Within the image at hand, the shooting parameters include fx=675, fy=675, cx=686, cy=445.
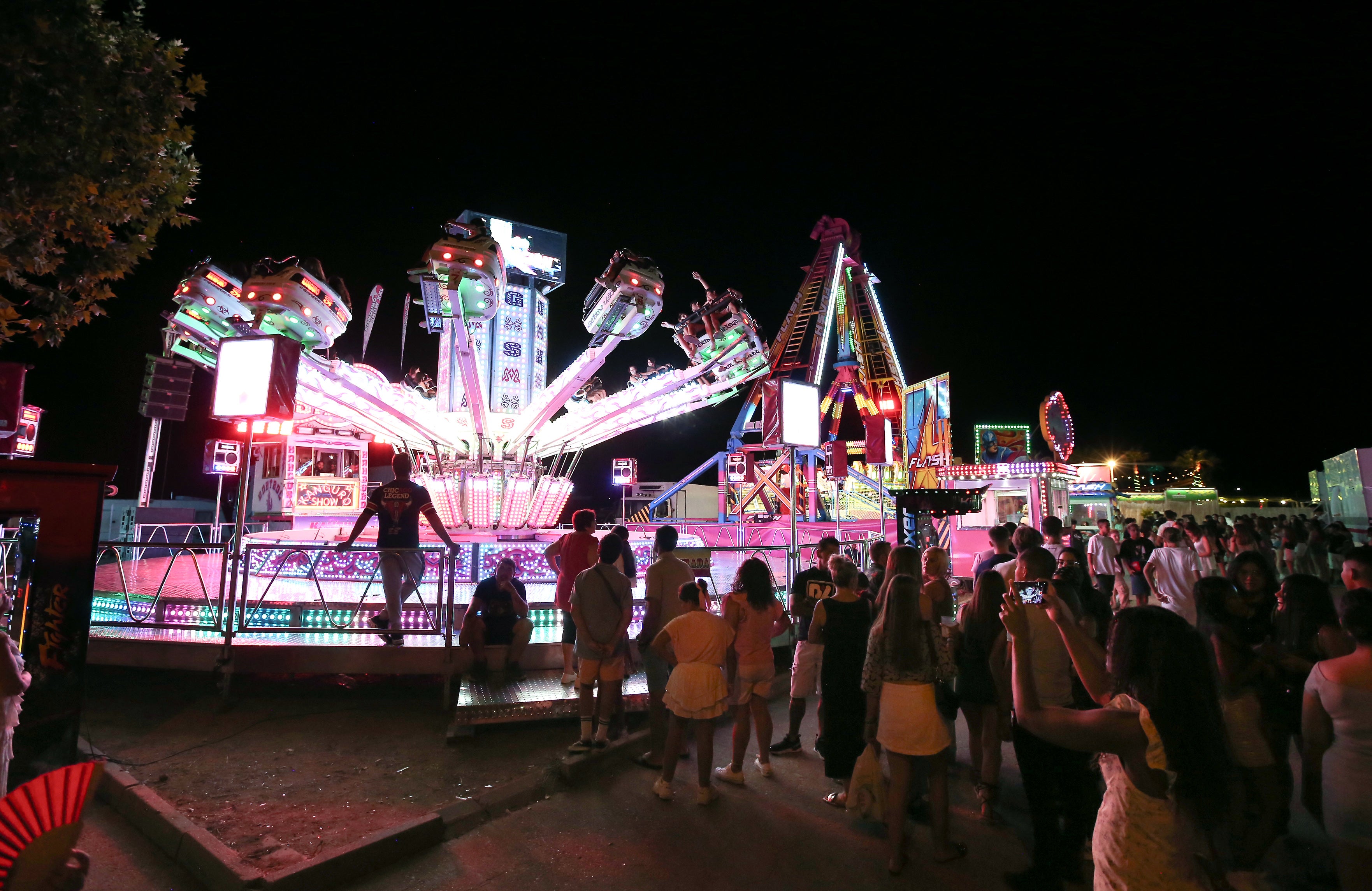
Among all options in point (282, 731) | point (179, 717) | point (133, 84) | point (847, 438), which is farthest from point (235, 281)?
point (847, 438)

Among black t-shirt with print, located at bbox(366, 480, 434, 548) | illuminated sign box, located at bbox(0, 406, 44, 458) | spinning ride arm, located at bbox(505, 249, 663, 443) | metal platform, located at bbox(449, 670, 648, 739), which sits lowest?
metal platform, located at bbox(449, 670, 648, 739)

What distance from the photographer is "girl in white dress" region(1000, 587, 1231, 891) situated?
2.31 m

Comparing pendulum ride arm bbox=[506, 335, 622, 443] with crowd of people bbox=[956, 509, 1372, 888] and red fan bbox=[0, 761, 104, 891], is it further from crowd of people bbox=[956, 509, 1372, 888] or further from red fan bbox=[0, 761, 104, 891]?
red fan bbox=[0, 761, 104, 891]

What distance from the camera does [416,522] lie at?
25.3ft

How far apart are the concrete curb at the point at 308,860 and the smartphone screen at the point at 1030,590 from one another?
3784 mm

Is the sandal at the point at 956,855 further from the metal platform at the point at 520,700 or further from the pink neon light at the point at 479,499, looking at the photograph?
the pink neon light at the point at 479,499

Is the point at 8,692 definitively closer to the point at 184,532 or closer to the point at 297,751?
the point at 297,751

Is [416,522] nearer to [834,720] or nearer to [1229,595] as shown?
[834,720]

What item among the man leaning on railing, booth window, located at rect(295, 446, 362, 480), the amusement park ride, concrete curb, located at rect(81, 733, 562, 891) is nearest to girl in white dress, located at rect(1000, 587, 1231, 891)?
concrete curb, located at rect(81, 733, 562, 891)

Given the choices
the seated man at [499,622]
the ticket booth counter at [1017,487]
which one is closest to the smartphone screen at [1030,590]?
the seated man at [499,622]

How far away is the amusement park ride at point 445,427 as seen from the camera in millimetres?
7430

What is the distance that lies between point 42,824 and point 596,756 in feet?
13.5

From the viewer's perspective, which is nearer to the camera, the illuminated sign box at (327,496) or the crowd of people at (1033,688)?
the crowd of people at (1033,688)

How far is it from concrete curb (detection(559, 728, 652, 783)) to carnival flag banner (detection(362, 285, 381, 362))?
78.8 feet
